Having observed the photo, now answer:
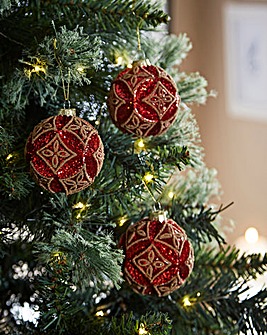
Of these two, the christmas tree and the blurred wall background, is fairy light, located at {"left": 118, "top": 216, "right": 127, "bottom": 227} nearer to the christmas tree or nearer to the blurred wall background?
the christmas tree

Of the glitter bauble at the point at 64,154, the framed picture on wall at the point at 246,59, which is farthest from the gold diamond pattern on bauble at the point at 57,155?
the framed picture on wall at the point at 246,59

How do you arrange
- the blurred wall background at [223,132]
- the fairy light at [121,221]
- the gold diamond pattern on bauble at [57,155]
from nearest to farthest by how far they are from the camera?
the gold diamond pattern on bauble at [57,155] < the fairy light at [121,221] < the blurred wall background at [223,132]

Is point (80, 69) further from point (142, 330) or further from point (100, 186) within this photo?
point (142, 330)

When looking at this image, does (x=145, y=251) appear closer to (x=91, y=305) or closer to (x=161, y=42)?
(x=91, y=305)

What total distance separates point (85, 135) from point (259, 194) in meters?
1.88

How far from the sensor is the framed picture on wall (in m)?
2.44

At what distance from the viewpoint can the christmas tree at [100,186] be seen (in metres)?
0.58

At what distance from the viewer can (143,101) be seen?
623 mm

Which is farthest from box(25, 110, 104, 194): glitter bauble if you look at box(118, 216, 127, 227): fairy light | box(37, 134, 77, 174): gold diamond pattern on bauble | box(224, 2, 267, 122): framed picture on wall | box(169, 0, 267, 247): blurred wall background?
box(224, 2, 267, 122): framed picture on wall

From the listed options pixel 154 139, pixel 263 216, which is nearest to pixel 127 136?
pixel 154 139

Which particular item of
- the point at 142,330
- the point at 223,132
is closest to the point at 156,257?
the point at 142,330

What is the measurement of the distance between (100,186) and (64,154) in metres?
0.08

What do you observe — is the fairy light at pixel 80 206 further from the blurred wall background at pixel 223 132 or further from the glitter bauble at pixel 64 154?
the blurred wall background at pixel 223 132

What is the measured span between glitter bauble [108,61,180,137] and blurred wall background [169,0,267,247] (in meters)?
1.76
